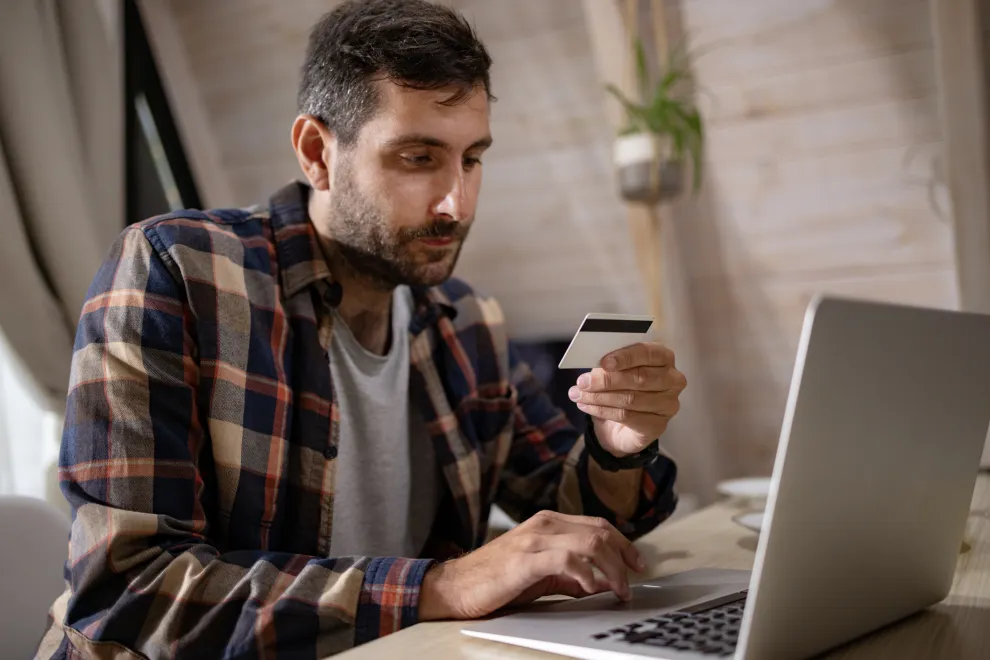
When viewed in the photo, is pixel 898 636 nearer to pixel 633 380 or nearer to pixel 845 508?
pixel 845 508

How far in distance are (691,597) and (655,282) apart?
5.87 feet

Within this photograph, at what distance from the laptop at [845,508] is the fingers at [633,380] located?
0.24m

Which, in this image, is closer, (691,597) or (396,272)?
(691,597)

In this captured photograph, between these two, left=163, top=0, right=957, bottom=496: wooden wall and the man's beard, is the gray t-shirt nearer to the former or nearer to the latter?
the man's beard

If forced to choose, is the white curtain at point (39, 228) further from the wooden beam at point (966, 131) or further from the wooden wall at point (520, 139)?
the wooden beam at point (966, 131)

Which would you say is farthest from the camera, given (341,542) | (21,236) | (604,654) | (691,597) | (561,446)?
(21,236)

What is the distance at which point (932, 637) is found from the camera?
0.74 m

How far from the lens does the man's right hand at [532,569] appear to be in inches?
31.7

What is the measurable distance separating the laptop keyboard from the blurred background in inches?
65.9

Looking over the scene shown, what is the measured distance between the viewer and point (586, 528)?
0.85 meters

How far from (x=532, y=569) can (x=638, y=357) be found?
0.30 metres

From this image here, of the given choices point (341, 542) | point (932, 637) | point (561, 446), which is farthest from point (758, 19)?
point (932, 637)

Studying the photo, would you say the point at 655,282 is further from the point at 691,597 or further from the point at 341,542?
the point at 691,597

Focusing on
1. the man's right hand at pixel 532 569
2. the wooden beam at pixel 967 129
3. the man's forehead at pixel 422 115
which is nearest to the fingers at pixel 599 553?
the man's right hand at pixel 532 569
